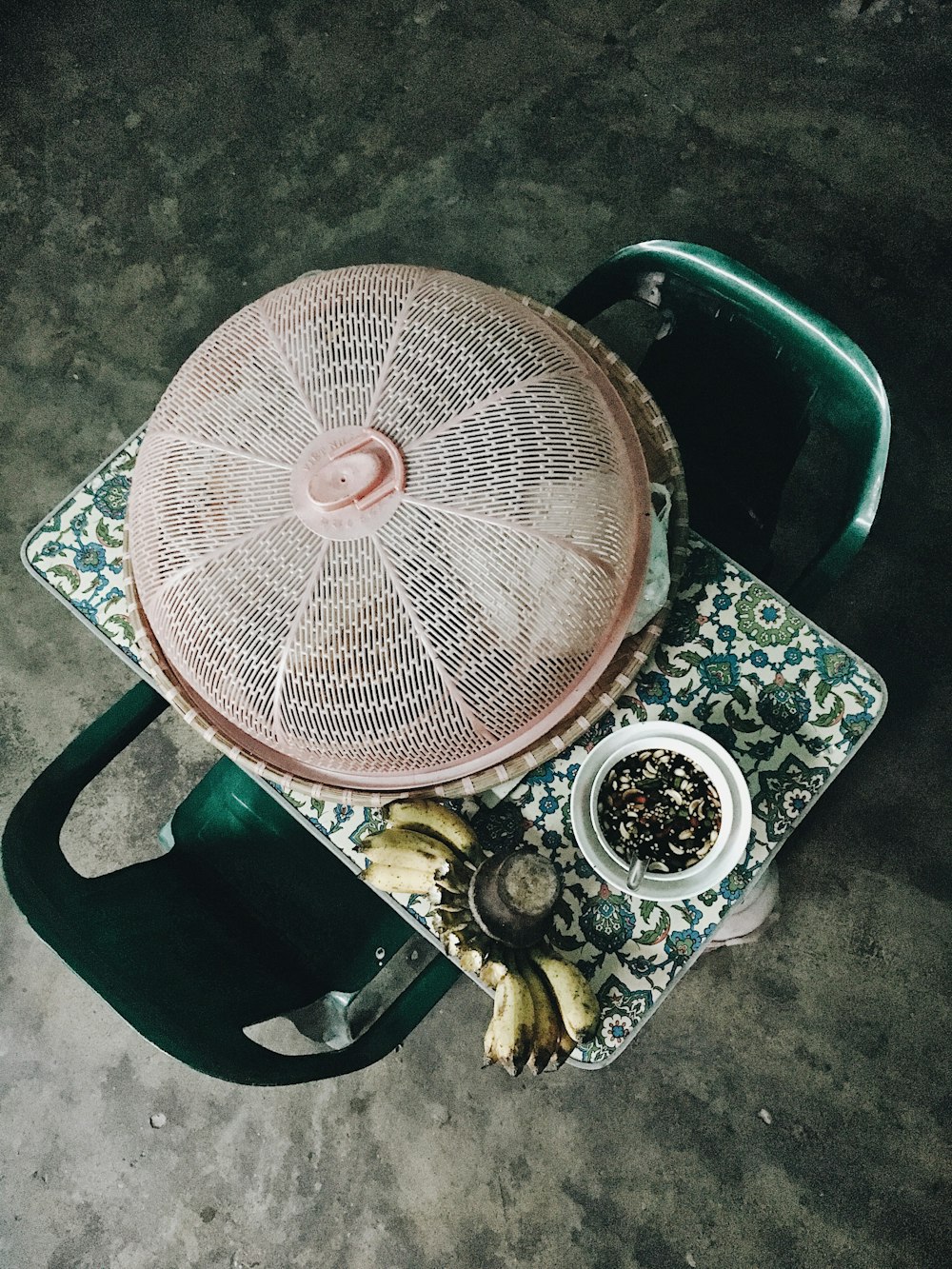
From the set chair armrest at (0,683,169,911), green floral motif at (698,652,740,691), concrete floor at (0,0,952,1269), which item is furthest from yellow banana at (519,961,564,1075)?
concrete floor at (0,0,952,1269)

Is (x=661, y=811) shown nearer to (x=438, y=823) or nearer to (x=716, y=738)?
(x=716, y=738)

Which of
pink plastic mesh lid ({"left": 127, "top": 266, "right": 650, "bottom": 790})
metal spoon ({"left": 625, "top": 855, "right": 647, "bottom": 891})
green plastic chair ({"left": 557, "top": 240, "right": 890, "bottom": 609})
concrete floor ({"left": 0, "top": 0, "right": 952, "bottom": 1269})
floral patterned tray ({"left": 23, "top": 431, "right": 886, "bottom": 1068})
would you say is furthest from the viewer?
concrete floor ({"left": 0, "top": 0, "right": 952, "bottom": 1269})

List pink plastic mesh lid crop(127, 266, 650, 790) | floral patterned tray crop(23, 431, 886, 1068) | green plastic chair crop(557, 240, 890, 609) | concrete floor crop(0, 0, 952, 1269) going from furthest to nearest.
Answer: concrete floor crop(0, 0, 952, 1269)
green plastic chair crop(557, 240, 890, 609)
floral patterned tray crop(23, 431, 886, 1068)
pink plastic mesh lid crop(127, 266, 650, 790)

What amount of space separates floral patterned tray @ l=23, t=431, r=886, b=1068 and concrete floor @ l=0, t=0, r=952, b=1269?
1.01m

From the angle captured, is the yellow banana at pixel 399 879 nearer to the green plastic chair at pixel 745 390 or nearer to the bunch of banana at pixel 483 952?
the bunch of banana at pixel 483 952

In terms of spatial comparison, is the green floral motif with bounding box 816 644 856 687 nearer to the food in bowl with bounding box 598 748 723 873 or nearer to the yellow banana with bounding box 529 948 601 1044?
the food in bowl with bounding box 598 748 723 873

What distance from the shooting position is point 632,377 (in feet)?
4.76

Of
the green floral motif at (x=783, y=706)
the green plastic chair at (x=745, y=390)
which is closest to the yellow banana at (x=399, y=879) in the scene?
the green floral motif at (x=783, y=706)

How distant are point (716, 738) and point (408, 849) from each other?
535mm

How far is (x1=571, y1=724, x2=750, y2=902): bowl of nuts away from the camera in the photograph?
1.32 metres

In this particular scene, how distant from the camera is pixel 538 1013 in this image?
137 centimetres

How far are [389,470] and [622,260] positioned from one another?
2.62ft

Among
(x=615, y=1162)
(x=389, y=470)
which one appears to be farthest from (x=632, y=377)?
(x=615, y=1162)

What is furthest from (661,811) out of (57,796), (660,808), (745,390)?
(57,796)
